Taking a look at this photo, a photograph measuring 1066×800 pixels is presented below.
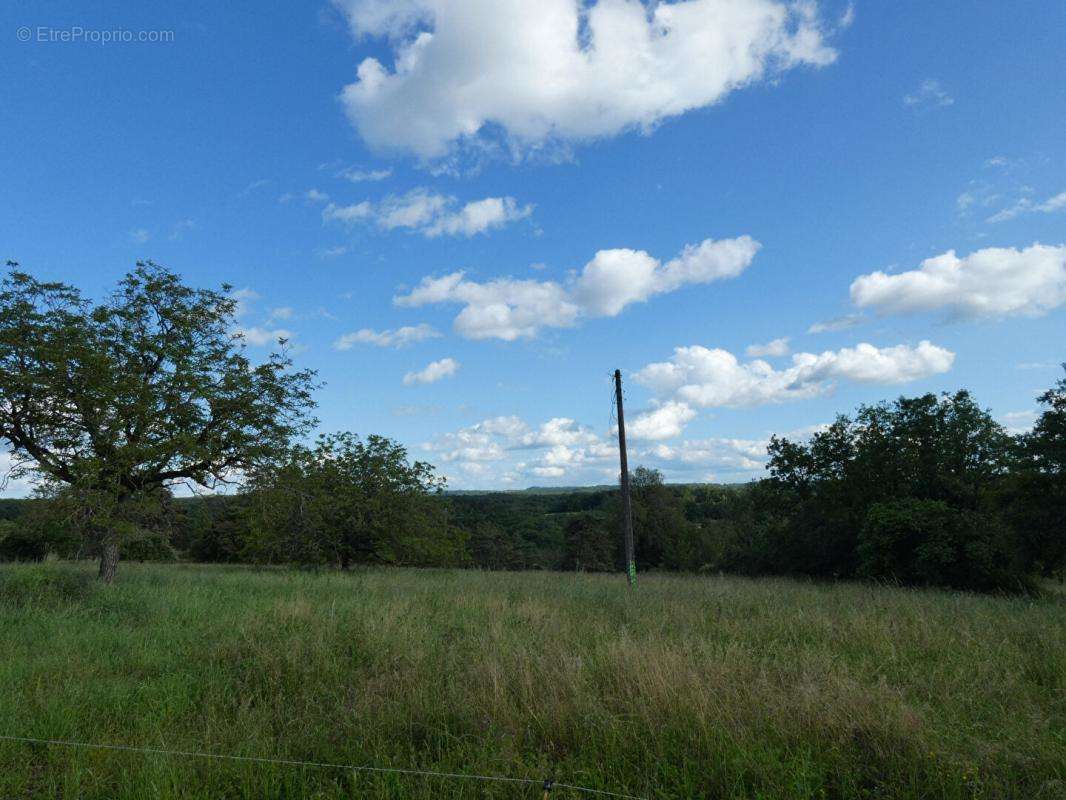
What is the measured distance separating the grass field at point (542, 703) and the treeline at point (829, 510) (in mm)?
9045

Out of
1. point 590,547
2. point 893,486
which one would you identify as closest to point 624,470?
point 893,486

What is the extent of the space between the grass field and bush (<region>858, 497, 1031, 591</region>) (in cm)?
1713

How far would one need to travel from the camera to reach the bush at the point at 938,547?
77.6 ft

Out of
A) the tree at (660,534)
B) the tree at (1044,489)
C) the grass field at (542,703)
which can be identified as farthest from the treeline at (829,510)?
the tree at (660,534)

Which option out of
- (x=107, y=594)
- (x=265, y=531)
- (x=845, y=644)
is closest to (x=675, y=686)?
(x=845, y=644)

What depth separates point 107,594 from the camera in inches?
467

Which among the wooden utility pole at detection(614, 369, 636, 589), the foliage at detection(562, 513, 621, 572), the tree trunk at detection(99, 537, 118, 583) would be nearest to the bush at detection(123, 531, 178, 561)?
the tree trunk at detection(99, 537, 118, 583)

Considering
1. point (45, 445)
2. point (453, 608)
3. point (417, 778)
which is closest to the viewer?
point (417, 778)

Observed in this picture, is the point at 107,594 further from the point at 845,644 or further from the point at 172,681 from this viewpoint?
the point at 845,644

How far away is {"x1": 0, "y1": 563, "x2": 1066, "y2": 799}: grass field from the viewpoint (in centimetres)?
432

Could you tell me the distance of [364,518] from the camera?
26.6 meters

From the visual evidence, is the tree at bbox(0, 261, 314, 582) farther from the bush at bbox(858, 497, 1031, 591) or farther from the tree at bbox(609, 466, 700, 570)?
the tree at bbox(609, 466, 700, 570)

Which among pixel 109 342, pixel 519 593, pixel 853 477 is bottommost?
pixel 519 593

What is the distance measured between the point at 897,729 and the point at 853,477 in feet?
106
